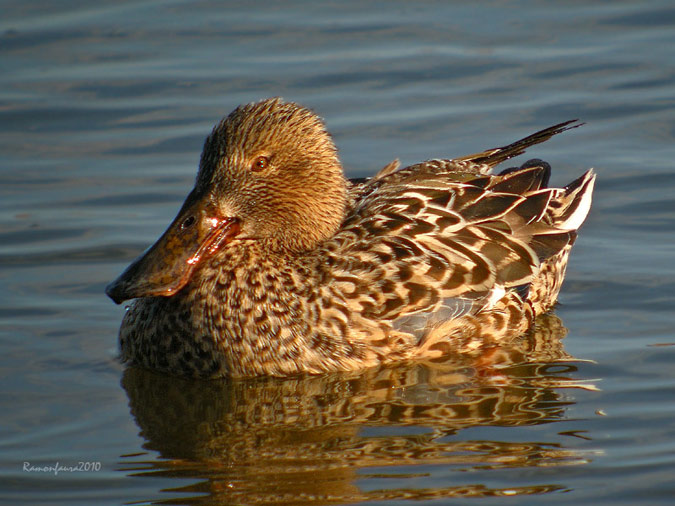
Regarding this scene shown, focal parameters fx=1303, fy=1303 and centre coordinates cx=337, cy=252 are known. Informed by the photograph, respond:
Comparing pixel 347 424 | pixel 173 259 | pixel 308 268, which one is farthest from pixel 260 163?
pixel 347 424

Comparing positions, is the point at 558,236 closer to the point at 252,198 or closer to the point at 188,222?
the point at 252,198

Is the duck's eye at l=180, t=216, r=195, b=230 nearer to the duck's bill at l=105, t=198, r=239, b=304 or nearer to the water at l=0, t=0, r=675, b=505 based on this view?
the duck's bill at l=105, t=198, r=239, b=304

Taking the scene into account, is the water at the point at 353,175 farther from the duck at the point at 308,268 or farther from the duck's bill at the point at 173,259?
the duck's bill at the point at 173,259

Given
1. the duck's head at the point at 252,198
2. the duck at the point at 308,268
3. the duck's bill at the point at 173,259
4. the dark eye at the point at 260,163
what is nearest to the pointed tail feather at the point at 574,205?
the duck at the point at 308,268

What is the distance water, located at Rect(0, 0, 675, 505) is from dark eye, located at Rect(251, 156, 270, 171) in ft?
4.41

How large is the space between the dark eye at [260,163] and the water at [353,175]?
134cm

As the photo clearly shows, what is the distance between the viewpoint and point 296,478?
6625 millimetres

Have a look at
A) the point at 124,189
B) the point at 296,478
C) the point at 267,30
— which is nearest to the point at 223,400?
the point at 296,478

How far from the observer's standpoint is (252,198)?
8.23 metres

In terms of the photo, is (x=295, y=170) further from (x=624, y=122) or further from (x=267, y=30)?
(x=267, y=30)

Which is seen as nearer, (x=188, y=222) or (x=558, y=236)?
(x=188, y=222)

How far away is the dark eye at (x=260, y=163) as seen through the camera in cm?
823

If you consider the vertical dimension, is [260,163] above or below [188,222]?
above

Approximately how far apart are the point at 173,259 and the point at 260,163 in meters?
0.84
